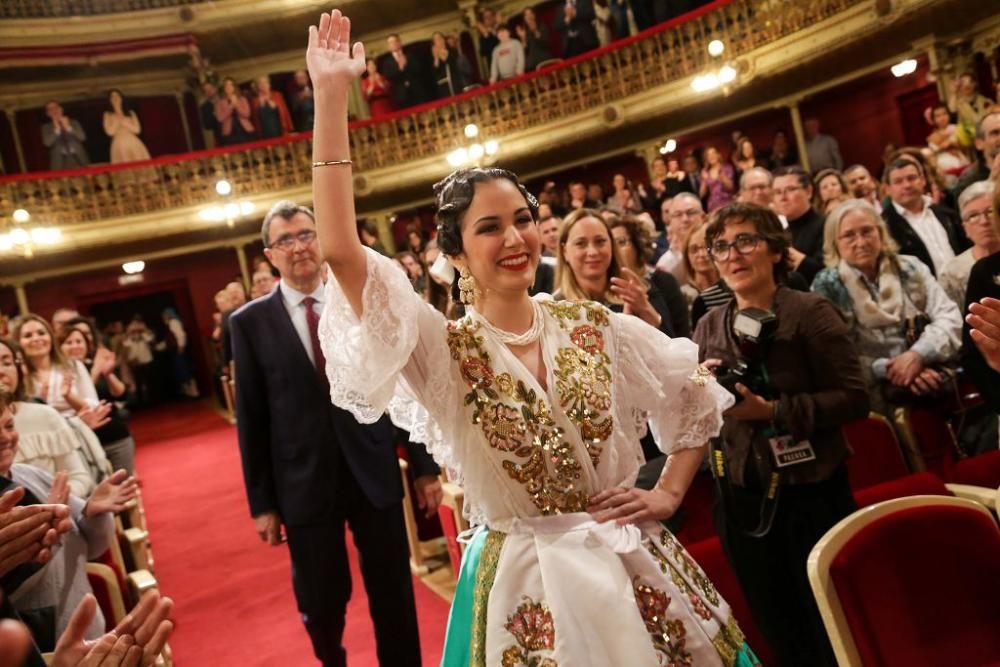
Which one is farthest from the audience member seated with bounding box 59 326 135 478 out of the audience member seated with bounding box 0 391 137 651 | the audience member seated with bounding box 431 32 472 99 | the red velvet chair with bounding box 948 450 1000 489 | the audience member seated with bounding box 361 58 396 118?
the audience member seated with bounding box 431 32 472 99

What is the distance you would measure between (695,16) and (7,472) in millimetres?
8799

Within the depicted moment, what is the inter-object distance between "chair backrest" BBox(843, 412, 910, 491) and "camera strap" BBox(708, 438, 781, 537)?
2.76ft

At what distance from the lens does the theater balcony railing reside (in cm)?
967

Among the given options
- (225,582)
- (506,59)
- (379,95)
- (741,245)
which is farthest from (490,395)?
(379,95)

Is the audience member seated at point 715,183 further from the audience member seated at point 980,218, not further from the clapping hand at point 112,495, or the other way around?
the clapping hand at point 112,495

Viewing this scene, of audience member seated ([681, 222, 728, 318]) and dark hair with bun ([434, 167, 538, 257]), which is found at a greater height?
dark hair with bun ([434, 167, 538, 257])

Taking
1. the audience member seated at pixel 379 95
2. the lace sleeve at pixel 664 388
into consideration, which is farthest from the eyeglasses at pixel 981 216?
the audience member seated at pixel 379 95

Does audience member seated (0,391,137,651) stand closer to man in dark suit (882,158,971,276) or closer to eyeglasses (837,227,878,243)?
eyeglasses (837,227,878,243)

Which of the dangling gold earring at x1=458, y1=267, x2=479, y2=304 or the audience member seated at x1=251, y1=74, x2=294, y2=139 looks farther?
the audience member seated at x1=251, y1=74, x2=294, y2=139

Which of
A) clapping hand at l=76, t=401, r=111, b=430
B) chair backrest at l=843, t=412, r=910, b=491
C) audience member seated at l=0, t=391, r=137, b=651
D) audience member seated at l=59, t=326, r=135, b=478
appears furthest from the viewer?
audience member seated at l=59, t=326, r=135, b=478

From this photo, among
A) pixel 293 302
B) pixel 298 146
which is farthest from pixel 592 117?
pixel 293 302

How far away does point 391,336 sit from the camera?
1.24 meters

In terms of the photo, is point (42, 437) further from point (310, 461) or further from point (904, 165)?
point (904, 165)

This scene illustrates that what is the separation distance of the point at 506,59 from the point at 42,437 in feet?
29.9
